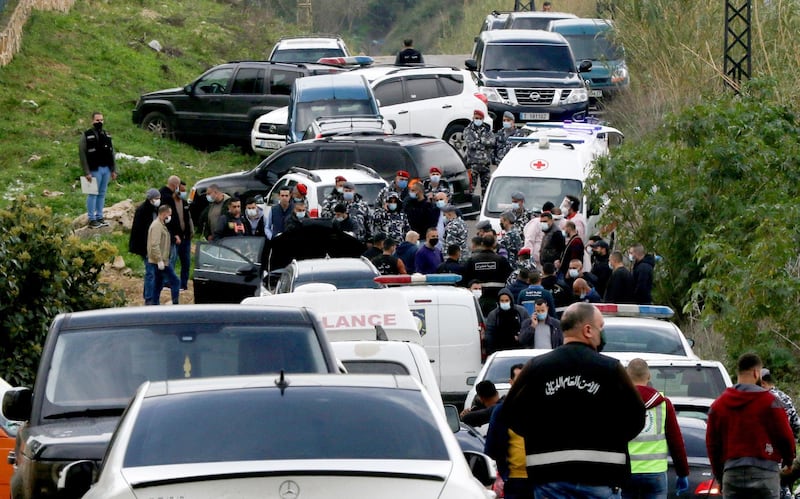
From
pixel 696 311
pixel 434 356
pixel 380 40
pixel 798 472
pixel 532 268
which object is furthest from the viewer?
pixel 380 40

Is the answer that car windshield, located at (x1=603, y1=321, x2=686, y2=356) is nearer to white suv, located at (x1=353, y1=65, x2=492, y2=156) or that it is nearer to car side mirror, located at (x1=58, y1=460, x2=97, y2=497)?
car side mirror, located at (x1=58, y1=460, x2=97, y2=497)

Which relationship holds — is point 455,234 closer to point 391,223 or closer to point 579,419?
point 391,223

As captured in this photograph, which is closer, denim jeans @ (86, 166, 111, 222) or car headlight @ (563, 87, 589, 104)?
denim jeans @ (86, 166, 111, 222)

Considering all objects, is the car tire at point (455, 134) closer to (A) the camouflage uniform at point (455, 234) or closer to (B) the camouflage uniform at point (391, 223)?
(B) the camouflage uniform at point (391, 223)

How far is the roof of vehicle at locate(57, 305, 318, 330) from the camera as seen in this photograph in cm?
875

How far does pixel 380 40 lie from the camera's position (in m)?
93.4

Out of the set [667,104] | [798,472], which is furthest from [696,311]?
[667,104]

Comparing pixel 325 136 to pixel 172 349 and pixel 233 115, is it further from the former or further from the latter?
pixel 172 349

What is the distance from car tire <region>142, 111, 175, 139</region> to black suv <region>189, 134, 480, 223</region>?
730 cm

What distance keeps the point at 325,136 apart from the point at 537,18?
1567 centimetres

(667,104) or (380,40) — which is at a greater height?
(667,104)

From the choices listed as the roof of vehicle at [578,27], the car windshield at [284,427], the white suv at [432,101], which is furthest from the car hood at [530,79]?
the car windshield at [284,427]

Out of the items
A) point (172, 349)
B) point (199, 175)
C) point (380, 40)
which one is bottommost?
point (380, 40)

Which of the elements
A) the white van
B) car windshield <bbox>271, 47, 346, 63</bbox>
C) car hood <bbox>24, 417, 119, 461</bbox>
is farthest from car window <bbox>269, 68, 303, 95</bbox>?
car hood <bbox>24, 417, 119, 461</bbox>
